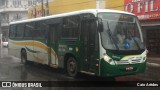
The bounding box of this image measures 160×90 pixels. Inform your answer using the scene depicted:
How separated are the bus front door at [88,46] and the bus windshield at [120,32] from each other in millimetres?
519

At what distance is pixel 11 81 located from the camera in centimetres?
1264

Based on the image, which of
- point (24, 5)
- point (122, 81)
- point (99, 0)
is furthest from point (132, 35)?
point (24, 5)

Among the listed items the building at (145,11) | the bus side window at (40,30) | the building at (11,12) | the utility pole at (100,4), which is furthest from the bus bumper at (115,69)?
the building at (11,12)

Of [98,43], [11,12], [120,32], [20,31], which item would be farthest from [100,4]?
[11,12]

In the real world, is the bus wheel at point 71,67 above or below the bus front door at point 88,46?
below

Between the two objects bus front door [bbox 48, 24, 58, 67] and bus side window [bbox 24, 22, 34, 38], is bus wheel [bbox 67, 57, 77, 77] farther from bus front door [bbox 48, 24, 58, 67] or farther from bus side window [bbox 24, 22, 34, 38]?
bus side window [bbox 24, 22, 34, 38]

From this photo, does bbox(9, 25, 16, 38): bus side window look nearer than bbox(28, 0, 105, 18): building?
Yes

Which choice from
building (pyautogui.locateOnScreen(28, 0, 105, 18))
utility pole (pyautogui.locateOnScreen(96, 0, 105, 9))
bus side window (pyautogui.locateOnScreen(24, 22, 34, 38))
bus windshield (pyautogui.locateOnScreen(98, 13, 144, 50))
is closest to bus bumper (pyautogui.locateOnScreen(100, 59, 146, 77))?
bus windshield (pyautogui.locateOnScreen(98, 13, 144, 50))

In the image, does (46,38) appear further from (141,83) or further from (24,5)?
(24,5)

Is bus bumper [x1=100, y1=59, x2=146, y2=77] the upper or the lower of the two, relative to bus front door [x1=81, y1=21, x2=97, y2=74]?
lower

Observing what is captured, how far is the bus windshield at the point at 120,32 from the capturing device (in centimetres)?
1196

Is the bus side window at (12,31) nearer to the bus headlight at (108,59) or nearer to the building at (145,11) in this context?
the bus headlight at (108,59)

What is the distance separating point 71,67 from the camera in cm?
1407

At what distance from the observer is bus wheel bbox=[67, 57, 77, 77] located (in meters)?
13.8
